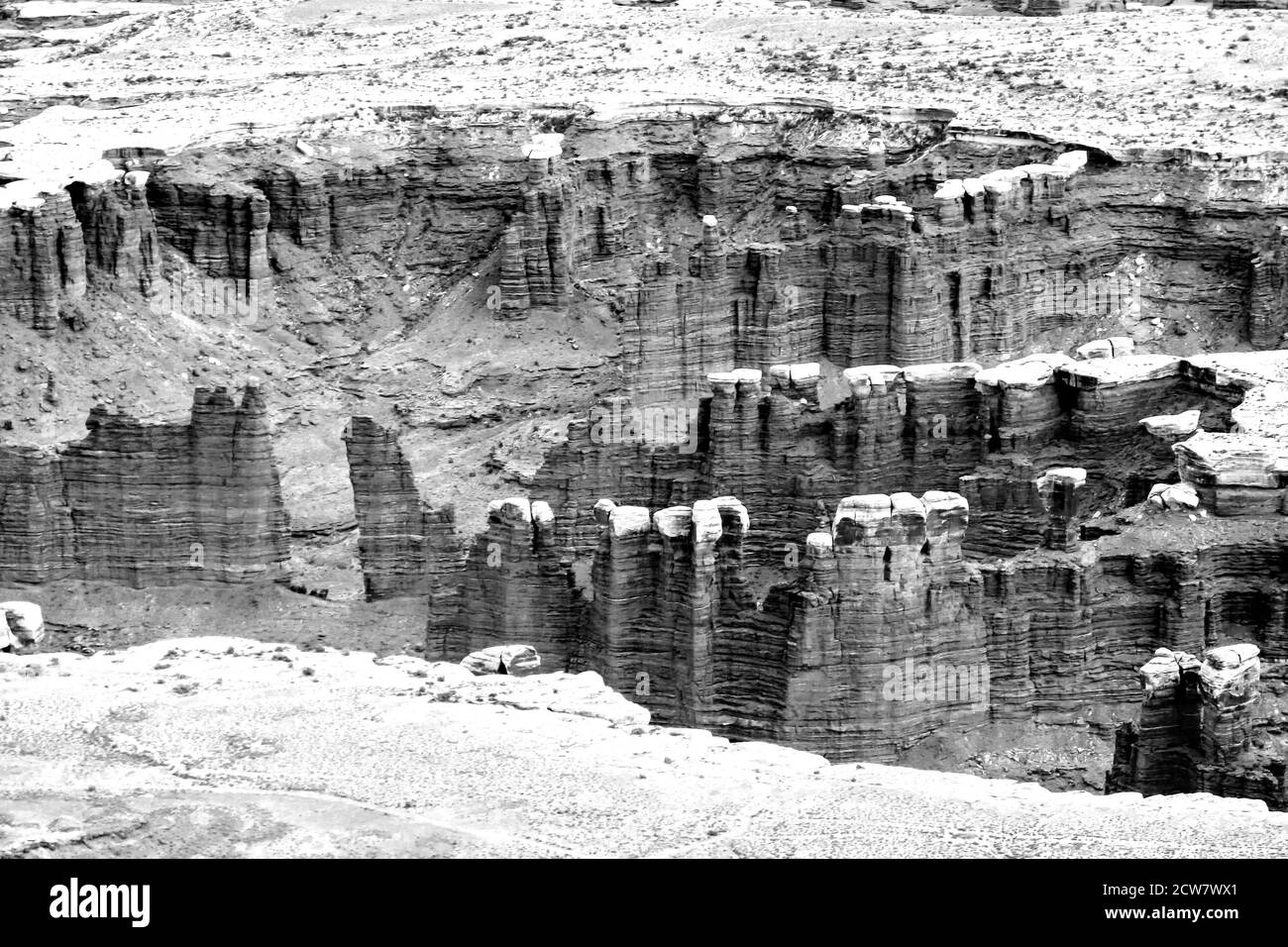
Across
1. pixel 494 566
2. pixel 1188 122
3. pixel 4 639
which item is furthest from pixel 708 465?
pixel 1188 122

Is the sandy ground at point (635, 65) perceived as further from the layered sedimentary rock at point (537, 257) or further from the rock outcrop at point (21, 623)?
the rock outcrop at point (21, 623)

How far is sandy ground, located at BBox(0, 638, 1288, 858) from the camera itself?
37.3 m

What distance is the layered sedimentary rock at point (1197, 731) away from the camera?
148 ft

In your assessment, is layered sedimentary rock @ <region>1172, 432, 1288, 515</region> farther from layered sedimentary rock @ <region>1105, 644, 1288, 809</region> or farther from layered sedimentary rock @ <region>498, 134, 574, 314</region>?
layered sedimentary rock @ <region>498, 134, 574, 314</region>

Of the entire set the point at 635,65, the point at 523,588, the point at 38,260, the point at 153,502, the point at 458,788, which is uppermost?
the point at 635,65

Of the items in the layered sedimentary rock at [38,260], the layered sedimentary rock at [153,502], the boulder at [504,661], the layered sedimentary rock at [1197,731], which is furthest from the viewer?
the layered sedimentary rock at [38,260]

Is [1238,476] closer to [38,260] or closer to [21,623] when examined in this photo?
[21,623]

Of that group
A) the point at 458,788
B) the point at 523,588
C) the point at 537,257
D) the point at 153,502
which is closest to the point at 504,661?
the point at 523,588

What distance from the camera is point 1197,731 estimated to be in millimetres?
45469

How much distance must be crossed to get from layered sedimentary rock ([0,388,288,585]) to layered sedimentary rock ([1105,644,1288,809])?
18616 millimetres

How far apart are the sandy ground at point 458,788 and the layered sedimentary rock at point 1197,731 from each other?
18.1ft

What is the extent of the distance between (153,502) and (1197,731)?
21.3 meters

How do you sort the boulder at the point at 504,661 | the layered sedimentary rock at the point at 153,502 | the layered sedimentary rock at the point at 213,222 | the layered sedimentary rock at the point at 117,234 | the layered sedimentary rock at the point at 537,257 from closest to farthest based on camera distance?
the boulder at the point at 504,661 < the layered sedimentary rock at the point at 153,502 < the layered sedimentary rock at the point at 117,234 < the layered sedimentary rock at the point at 213,222 < the layered sedimentary rock at the point at 537,257

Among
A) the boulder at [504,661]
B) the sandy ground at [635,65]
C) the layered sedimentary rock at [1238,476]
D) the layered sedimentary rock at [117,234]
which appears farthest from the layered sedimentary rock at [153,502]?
the layered sedimentary rock at [1238,476]
